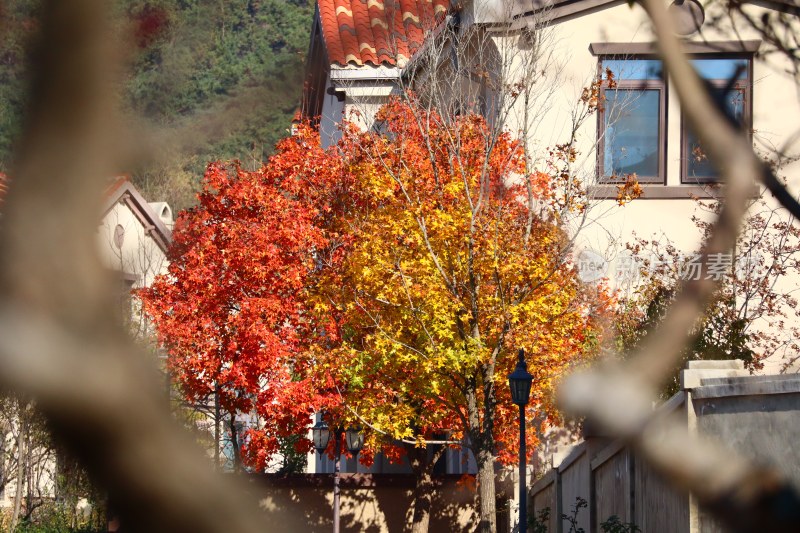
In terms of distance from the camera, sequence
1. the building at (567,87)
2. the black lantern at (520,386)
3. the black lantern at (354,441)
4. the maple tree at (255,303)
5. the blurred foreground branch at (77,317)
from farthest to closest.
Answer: the maple tree at (255,303), the black lantern at (354,441), the building at (567,87), the black lantern at (520,386), the blurred foreground branch at (77,317)

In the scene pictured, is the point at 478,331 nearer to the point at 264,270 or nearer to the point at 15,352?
the point at 264,270

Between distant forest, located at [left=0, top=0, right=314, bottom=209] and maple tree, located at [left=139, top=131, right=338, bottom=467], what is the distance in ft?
61.5

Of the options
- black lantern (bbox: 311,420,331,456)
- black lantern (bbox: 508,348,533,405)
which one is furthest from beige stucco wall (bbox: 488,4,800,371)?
black lantern (bbox: 311,420,331,456)

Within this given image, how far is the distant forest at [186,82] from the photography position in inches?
35.8

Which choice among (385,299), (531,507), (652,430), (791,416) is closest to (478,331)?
(385,299)

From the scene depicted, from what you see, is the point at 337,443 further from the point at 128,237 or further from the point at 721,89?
the point at 128,237

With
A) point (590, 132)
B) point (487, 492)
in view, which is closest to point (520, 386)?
point (487, 492)

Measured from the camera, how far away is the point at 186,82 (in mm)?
1078

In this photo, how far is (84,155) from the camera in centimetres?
84

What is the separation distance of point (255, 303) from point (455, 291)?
530 cm

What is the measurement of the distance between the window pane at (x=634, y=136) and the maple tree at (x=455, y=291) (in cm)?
127

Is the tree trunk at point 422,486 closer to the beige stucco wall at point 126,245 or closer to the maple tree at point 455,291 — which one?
the maple tree at point 455,291

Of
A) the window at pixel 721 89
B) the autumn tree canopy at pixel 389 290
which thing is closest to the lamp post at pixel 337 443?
the autumn tree canopy at pixel 389 290

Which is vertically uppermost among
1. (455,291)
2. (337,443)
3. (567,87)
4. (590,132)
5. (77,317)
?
(567,87)
